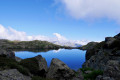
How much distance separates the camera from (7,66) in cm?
1268

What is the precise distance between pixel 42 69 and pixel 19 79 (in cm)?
624

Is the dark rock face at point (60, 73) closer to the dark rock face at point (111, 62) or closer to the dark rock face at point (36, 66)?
the dark rock face at point (36, 66)

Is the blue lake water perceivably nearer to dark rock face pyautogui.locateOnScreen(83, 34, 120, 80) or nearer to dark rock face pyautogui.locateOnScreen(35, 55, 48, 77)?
dark rock face pyautogui.locateOnScreen(83, 34, 120, 80)

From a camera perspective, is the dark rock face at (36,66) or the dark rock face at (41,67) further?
the dark rock face at (41,67)

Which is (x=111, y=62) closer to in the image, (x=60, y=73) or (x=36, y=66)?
(x=60, y=73)

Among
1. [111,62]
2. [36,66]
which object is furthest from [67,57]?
[111,62]

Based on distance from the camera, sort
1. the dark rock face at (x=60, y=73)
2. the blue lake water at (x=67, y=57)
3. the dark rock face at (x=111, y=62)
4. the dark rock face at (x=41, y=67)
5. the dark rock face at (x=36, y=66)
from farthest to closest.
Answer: the blue lake water at (x=67, y=57)
the dark rock face at (x=41, y=67)
the dark rock face at (x=36, y=66)
the dark rock face at (x=60, y=73)
the dark rock face at (x=111, y=62)

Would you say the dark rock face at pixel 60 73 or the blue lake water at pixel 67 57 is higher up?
the dark rock face at pixel 60 73

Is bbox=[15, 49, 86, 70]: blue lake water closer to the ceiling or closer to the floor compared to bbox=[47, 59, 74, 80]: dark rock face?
Result: closer to the floor

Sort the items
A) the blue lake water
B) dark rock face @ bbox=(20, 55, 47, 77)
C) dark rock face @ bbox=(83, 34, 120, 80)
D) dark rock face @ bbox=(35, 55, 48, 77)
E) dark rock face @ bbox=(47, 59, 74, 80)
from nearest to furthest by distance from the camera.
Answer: dark rock face @ bbox=(83, 34, 120, 80), dark rock face @ bbox=(47, 59, 74, 80), dark rock face @ bbox=(20, 55, 47, 77), dark rock face @ bbox=(35, 55, 48, 77), the blue lake water

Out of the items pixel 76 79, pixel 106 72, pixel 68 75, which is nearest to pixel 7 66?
pixel 68 75

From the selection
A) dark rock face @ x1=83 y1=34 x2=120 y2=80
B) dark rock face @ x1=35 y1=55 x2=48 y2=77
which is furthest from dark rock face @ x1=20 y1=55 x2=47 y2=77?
dark rock face @ x1=83 y1=34 x2=120 y2=80

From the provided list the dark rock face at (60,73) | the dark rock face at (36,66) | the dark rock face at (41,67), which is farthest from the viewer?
the dark rock face at (41,67)

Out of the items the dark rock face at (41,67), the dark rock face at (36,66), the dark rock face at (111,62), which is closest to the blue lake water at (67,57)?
the dark rock face at (111,62)
